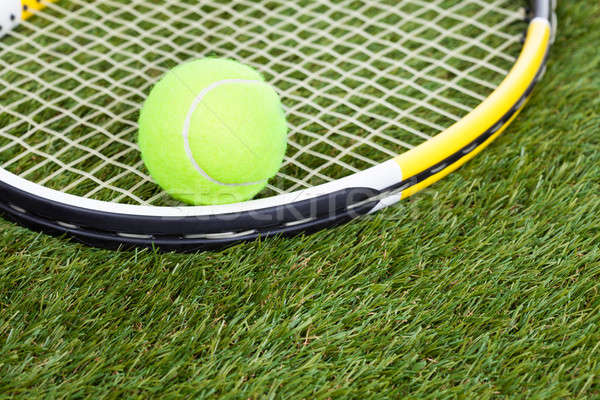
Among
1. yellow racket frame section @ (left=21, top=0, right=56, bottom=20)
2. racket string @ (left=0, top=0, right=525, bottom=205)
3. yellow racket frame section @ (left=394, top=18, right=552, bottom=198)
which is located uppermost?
yellow racket frame section @ (left=394, top=18, right=552, bottom=198)

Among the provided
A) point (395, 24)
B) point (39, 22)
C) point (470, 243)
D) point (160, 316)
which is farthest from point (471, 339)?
point (39, 22)

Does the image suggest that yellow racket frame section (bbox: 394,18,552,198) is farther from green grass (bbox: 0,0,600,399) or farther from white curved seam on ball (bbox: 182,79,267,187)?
white curved seam on ball (bbox: 182,79,267,187)

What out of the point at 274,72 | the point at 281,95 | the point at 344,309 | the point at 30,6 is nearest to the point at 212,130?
the point at 344,309

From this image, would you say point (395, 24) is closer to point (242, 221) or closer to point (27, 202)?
point (242, 221)

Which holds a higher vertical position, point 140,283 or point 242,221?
point 242,221

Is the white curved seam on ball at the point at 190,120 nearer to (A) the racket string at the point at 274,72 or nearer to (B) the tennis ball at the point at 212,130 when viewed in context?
(B) the tennis ball at the point at 212,130

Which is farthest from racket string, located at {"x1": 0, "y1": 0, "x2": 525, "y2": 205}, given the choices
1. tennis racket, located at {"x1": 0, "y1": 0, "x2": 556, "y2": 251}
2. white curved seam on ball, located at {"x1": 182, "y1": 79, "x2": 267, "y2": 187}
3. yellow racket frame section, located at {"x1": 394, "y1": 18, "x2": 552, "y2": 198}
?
white curved seam on ball, located at {"x1": 182, "y1": 79, "x2": 267, "y2": 187}
